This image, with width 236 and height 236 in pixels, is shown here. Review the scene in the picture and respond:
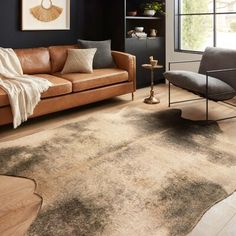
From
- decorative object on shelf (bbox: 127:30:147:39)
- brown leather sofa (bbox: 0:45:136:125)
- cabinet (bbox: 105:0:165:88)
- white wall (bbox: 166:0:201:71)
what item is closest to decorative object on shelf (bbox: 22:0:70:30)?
brown leather sofa (bbox: 0:45:136:125)

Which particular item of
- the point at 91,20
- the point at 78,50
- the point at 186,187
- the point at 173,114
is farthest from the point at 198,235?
the point at 91,20

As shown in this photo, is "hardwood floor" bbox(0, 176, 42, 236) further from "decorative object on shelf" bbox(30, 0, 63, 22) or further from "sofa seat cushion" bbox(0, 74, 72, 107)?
"decorative object on shelf" bbox(30, 0, 63, 22)

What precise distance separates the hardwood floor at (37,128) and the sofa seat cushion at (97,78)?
34 centimetres

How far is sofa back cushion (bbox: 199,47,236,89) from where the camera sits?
3723mm

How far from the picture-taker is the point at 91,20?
4.95m

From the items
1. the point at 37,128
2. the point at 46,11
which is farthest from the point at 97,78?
the point at 46,11

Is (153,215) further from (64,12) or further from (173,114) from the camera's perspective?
(64,12)

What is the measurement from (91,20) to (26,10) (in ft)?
3.85

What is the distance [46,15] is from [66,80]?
1.24 meters

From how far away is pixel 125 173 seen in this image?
2.34 metres

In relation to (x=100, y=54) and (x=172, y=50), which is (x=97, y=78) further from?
(x=172, y=50)

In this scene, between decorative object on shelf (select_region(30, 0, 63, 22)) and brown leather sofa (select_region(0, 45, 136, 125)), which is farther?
decorative object on shelf (select_region(30, 0, 63, 22))

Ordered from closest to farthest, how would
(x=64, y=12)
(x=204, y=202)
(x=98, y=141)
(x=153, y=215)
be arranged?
(x=153, y=215)
(x=204, y=202)
(x=98, y=141)
(x=64, y=12)

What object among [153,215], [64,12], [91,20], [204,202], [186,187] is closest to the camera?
[153,215]
